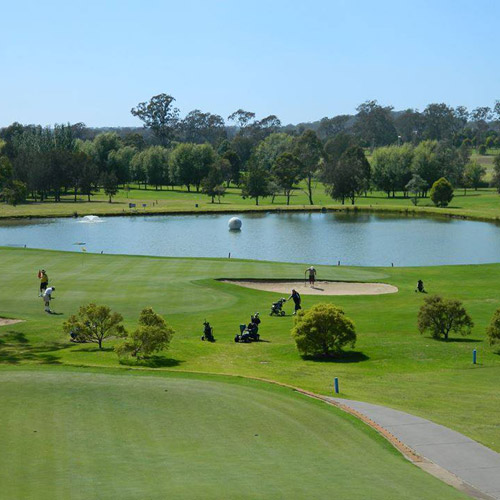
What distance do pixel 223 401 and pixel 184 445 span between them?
13.2 ft

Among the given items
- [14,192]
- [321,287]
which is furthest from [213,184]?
[321,287]

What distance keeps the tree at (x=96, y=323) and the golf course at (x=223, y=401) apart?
0.76 m

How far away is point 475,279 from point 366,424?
39933 mm

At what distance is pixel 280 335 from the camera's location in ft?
119

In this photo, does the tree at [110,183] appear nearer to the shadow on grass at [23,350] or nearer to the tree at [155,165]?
the tree at [155,165]

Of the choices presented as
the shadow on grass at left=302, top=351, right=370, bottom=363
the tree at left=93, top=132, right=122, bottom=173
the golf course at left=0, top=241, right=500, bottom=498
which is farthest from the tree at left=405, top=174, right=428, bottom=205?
the shadow on grass at left=302, top=351, right=370, bottom=363

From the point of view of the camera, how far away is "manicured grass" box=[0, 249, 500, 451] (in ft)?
83.4

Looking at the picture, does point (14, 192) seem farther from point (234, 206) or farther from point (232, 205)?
point (232, 205)

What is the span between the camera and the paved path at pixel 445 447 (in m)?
16.8

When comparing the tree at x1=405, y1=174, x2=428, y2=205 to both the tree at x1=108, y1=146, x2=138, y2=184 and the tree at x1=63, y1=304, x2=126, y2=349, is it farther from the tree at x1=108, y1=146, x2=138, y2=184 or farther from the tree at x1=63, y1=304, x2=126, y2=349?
the tree at x1=63, y1=304, x2=126, y2=349

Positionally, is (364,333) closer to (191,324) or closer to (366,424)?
(191,324)

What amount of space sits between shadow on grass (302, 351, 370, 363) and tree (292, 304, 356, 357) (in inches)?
13.1

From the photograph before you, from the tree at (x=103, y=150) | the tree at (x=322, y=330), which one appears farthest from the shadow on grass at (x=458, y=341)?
the tree at (x=103, y=150)

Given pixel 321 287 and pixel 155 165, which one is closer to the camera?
pixel 321 287
